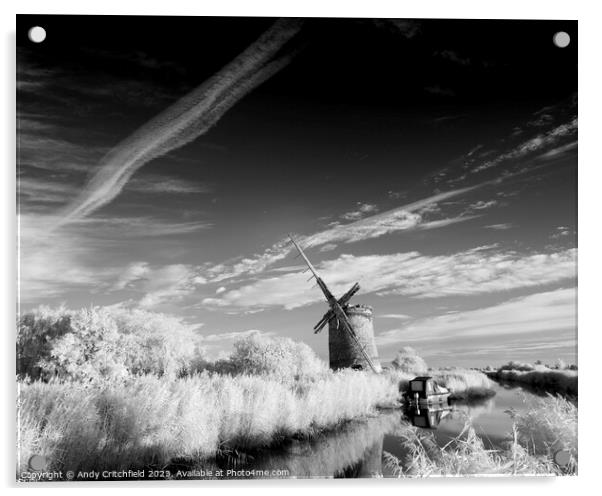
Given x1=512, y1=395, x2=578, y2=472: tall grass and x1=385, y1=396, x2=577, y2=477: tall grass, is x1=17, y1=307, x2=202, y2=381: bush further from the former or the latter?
x1=512, y1=395, x2=578, y2=472: tall grass

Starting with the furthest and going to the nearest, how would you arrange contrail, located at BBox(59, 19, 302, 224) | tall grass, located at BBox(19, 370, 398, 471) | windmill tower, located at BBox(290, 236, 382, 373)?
windmill tower, located at BBox(290, 236, 382, 373)
contrail, located at BBox(59, 19, 302, 224)
tall grass, located at BBox(19, 370, 398, 471)

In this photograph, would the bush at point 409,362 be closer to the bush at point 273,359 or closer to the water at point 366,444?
the water at point 366,444

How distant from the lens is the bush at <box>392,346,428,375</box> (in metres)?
6.25

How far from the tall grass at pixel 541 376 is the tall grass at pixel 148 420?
2.56 meters

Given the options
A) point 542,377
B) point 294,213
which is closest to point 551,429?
point 542,377

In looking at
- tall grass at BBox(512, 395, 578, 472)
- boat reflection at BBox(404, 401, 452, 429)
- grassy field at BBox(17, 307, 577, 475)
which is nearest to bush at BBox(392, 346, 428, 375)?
grassy field at BBox(17, 307, 577, 475)

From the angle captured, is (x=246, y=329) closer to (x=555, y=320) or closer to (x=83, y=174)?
(x=83, y=174)

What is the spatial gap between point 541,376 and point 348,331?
4.16m

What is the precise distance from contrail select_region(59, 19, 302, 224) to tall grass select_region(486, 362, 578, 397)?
4750 millimetres

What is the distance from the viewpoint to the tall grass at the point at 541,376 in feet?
18.0

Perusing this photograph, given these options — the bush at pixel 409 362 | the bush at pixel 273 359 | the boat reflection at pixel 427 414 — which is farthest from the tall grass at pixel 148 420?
the bush at pixel 409 362

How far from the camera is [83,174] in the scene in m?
5.33

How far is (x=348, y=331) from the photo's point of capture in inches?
366
